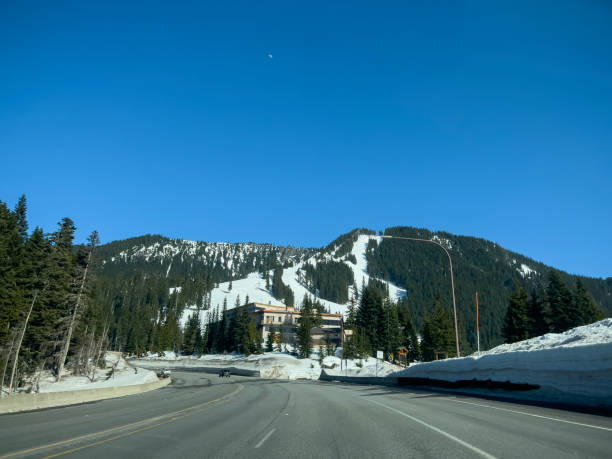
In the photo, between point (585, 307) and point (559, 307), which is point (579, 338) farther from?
point (585, 307)

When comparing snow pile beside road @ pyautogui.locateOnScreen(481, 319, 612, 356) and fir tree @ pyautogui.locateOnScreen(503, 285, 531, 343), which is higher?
fir tree @ pyautogui.locateOnScreen(503, 285, 531, 343)

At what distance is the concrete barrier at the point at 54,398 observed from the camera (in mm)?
16078

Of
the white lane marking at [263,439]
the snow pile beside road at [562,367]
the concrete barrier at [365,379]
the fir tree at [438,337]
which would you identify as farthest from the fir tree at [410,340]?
the white lane marking at [263,439]

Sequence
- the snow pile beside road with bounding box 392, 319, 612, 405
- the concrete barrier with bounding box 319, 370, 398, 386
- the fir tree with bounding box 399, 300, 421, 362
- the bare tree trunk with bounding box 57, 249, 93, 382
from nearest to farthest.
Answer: the snow pile beside road with bounding box 392, 319, 612, 405
the concrete barrier with bounding box 319, 370, 398, 386
the bare tree trunk with bounding box 57, 249, 93, 382
the fir tree with bounding box 399, 300, 421, 362

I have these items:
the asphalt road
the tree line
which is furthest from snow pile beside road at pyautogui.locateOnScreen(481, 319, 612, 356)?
the tree line

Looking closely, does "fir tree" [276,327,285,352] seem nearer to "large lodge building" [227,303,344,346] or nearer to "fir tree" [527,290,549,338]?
"large lodge building" [227,303,344,346]

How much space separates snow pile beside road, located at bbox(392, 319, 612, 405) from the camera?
1348cm

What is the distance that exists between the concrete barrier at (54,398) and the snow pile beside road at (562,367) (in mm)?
23041

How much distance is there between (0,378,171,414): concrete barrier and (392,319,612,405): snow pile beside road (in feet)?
75.6

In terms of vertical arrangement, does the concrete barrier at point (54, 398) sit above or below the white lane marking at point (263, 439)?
below

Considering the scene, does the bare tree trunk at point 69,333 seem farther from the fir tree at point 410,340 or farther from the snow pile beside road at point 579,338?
the fir tree at point 410,340

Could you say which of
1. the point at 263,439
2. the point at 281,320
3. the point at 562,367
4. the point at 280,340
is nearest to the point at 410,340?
the point at 280,340

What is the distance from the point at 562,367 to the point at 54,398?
2402cm

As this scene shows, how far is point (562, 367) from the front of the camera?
50.6ft
